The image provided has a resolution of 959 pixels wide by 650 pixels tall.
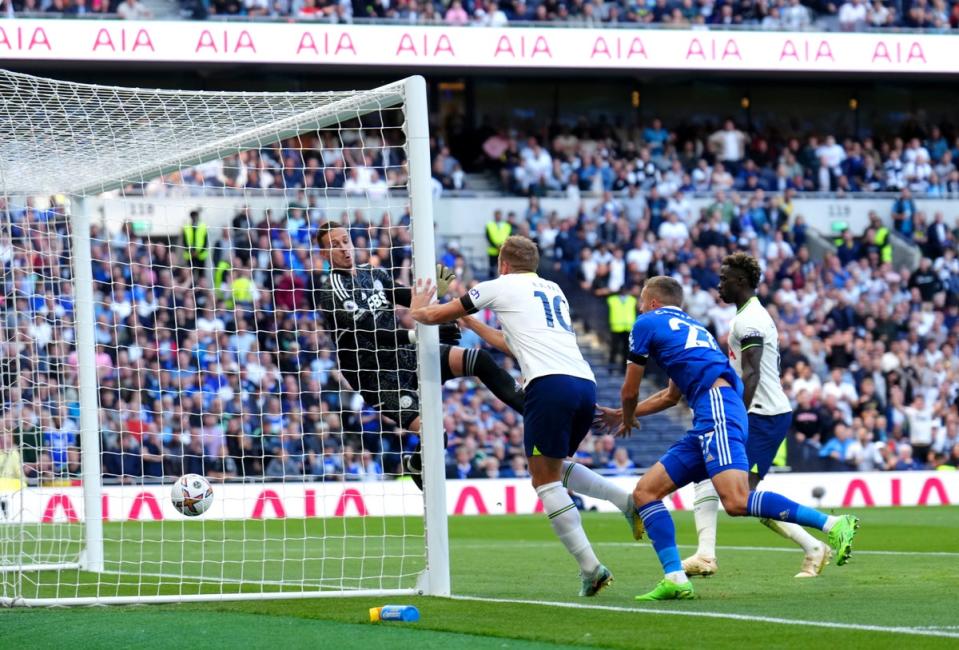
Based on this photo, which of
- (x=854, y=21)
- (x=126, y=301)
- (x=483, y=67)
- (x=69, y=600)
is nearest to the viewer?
(x=69, y=600)

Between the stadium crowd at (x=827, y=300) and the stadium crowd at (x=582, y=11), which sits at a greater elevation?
the stadium crowd at (x=582, y=11)

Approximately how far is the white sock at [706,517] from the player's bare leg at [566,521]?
1.49 meters

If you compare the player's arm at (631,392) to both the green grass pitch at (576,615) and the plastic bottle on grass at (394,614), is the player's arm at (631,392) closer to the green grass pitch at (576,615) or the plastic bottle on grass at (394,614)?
the green grass pitch at (576,615)

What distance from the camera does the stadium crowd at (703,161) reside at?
29938 millimetres

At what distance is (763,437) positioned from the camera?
34.9ft

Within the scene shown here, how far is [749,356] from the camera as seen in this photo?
10.2 meters

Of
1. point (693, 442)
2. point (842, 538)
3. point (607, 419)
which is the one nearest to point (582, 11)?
point (607, 419)

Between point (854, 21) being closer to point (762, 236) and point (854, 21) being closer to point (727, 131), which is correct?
point (727, 131)

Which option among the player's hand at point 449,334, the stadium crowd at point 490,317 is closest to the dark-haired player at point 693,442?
the player's hand at point 449,334

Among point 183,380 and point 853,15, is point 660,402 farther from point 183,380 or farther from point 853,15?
point 853,15

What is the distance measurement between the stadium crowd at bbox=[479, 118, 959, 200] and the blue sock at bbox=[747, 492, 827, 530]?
20912mm

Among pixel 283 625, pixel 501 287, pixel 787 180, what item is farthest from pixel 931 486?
→ pixel 283 625

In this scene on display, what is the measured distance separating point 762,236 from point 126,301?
40.7 feet

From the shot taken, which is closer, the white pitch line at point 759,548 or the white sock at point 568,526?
the white sock at point 568,526
